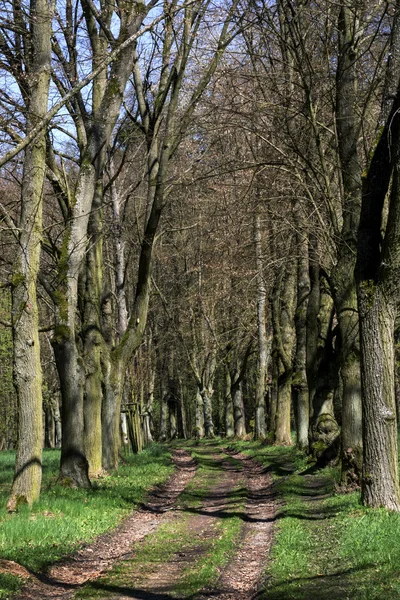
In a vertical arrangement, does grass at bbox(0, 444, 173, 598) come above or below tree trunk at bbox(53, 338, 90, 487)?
below

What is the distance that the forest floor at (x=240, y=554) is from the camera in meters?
6.98

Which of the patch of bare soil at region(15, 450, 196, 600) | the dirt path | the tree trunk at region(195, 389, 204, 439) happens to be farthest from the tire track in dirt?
the tree trunk at region(195, 389, 204, 439)

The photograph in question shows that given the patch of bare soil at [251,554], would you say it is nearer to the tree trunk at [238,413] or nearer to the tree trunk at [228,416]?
the tree trunk at [238,413]

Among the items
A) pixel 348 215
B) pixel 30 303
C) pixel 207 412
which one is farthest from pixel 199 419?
pixel 30 303

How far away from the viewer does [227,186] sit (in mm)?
16547

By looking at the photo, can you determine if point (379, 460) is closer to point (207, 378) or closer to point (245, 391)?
point (207, 378)

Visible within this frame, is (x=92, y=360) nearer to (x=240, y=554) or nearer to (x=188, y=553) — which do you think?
(x=188, y=553)

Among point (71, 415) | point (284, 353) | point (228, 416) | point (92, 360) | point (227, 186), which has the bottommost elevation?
point (228, 416)

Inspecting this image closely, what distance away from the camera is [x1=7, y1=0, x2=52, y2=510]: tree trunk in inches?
453

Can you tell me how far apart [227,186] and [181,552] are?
31.4ft

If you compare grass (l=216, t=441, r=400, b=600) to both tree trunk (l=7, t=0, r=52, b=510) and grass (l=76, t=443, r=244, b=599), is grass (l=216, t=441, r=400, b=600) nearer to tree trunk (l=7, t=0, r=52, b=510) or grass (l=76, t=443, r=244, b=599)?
grass (l=76, t=443, r=244, b=599)

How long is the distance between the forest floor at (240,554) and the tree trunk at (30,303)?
972 millimetres

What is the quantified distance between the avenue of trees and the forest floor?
1081 mm

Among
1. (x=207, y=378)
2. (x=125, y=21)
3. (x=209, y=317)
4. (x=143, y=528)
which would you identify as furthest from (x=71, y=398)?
(x=207, y=378)
